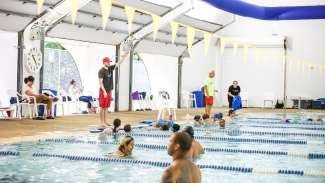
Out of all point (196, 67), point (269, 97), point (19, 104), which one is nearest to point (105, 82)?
point (19, 104)

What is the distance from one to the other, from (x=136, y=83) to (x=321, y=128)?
10605 mm

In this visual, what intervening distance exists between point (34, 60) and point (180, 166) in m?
13.1

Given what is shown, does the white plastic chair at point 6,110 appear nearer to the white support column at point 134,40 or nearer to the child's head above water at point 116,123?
the child's head above water at point 116,123

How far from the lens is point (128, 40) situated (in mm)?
20219

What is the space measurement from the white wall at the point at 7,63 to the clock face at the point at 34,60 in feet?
1.32

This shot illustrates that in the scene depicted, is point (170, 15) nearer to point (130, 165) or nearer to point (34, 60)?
point (34, 60)

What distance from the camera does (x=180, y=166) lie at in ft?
11.7

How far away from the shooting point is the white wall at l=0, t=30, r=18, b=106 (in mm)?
15211

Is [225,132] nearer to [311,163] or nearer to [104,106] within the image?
[104,106]

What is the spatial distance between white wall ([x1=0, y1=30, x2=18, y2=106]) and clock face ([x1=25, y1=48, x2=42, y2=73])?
40 centimetres

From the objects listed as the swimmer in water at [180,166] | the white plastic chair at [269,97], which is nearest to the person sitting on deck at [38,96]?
the swimmer in water at [180,166]

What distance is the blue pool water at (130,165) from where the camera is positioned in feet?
21.3

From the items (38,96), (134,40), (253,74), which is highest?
(134,40)

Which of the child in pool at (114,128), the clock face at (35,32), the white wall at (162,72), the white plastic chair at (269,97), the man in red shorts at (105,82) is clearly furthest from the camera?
Result: the white plastic chair at (269,97)
